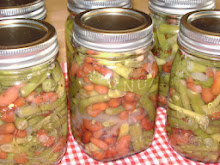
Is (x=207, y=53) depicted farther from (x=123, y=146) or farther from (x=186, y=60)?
(x=123, y=146)

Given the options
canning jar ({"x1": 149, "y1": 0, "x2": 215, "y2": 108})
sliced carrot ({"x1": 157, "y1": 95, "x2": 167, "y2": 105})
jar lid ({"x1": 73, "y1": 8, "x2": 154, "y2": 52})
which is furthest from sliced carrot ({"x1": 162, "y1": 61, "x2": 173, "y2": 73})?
jar lid ({"x1": 73, "y1": 8, "x2": 154, "y2": 52})

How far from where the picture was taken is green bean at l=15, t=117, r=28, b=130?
0.91m

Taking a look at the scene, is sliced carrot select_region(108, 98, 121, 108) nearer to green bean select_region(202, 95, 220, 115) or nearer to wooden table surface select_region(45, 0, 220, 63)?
green bean select_region(202, 95, 220, 115)

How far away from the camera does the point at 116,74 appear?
959 mm

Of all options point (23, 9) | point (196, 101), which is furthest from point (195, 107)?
point (23, 9)

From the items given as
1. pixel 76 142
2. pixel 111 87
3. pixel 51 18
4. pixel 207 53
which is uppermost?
pixel 207 53

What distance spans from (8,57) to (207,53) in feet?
1.75

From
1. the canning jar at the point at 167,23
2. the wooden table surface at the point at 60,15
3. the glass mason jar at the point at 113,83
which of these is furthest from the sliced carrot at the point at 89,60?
the wooden table surface at the point at 60,15

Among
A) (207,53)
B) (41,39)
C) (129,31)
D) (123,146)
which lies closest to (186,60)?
(207,53)

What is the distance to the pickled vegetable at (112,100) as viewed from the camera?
0.96 metres

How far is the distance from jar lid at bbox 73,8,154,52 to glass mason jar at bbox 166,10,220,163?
4.8 inches

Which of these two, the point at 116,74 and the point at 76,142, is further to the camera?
the point at 76,142

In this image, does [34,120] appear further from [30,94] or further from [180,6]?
[180,6]

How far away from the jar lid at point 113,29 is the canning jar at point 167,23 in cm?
14
